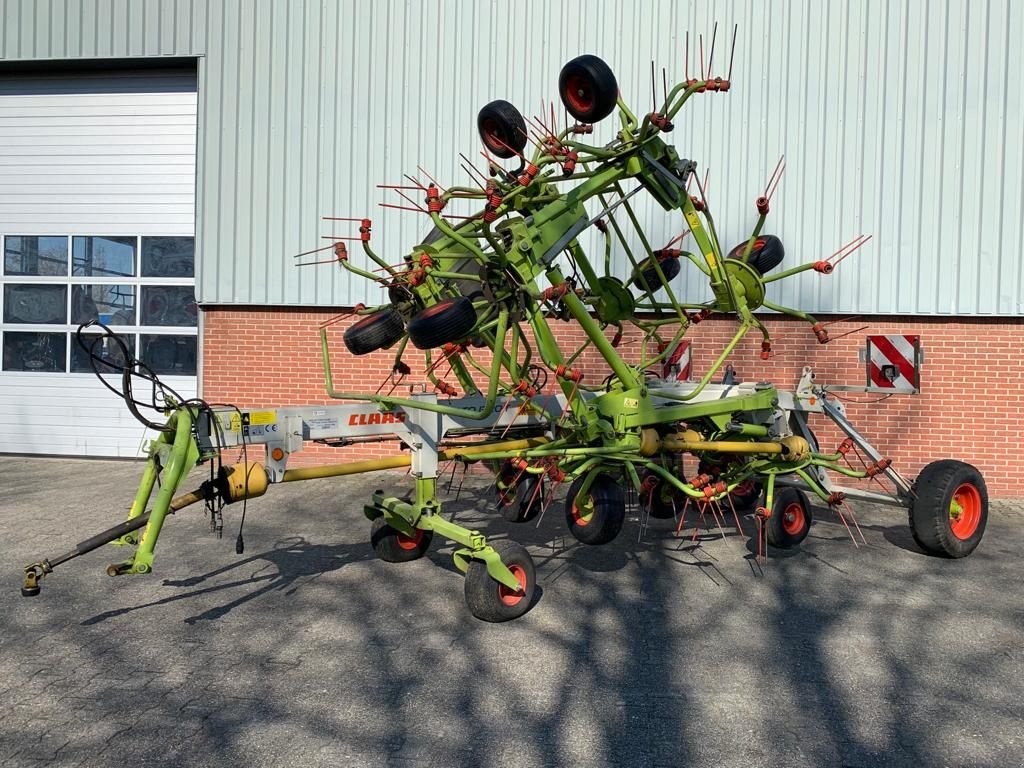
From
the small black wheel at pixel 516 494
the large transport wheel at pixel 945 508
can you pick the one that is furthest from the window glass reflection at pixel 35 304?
the large transport wheel at pixel 945 508

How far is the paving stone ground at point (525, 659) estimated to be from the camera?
3488mm

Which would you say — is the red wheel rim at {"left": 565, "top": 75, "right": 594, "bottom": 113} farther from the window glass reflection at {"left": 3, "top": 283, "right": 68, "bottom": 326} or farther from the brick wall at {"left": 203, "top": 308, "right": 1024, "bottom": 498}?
the window glass reflection at {"left": 3, "top": 283, "right": 68, "bottom": 326}

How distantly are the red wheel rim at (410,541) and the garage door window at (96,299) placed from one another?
6288mm

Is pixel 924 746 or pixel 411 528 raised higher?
pixel 411 528

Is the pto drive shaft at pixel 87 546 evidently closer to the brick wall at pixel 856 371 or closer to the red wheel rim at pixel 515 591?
the red wheel rim at pixel 515 591

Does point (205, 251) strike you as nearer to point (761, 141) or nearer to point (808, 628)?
point (761, 141)

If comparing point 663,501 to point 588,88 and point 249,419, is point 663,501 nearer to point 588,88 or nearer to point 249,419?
point 588,88

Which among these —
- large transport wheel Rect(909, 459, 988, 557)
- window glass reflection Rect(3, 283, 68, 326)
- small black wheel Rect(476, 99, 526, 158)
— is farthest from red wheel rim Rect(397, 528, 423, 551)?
window glass reflection Rect(3, 283, 68, 326)

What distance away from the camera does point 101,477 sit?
1009cm

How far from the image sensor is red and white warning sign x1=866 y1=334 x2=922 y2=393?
6.98m

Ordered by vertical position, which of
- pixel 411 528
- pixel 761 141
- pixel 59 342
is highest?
pixel 761 141

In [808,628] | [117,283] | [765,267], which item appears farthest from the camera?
[117,283]

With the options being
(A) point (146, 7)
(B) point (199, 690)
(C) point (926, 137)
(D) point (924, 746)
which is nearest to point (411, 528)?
(B) point (199, 690)

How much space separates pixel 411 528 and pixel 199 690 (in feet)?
6.87
